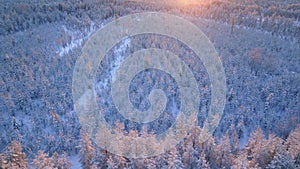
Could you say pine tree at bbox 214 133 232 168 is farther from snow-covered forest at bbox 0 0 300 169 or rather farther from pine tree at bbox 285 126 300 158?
pine tree at bbox 285 126 300 158

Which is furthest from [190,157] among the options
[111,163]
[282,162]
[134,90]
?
[134,90]

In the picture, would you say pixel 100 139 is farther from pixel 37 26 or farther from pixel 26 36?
pixel 37 26

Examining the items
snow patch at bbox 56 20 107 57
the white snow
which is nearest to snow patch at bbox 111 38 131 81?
snow patch at bbox 56 20 107 57

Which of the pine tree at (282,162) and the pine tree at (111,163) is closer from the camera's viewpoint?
the pine tree at (282,162)

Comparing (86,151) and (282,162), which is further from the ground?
(282,162)

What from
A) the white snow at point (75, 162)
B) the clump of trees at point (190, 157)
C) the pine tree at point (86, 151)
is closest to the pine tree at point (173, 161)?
the clump of trees at point (190, 157)

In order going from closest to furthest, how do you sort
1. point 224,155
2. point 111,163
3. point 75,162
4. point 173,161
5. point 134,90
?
point 111,163 → point 173,161 → point 224,155 → point 75,162 → point 134,90

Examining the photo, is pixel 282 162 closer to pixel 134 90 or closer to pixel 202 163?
pixel 202 163

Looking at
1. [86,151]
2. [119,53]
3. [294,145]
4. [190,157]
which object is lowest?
[86,151]

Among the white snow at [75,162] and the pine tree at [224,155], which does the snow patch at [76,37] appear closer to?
the white snow at [75,162]
